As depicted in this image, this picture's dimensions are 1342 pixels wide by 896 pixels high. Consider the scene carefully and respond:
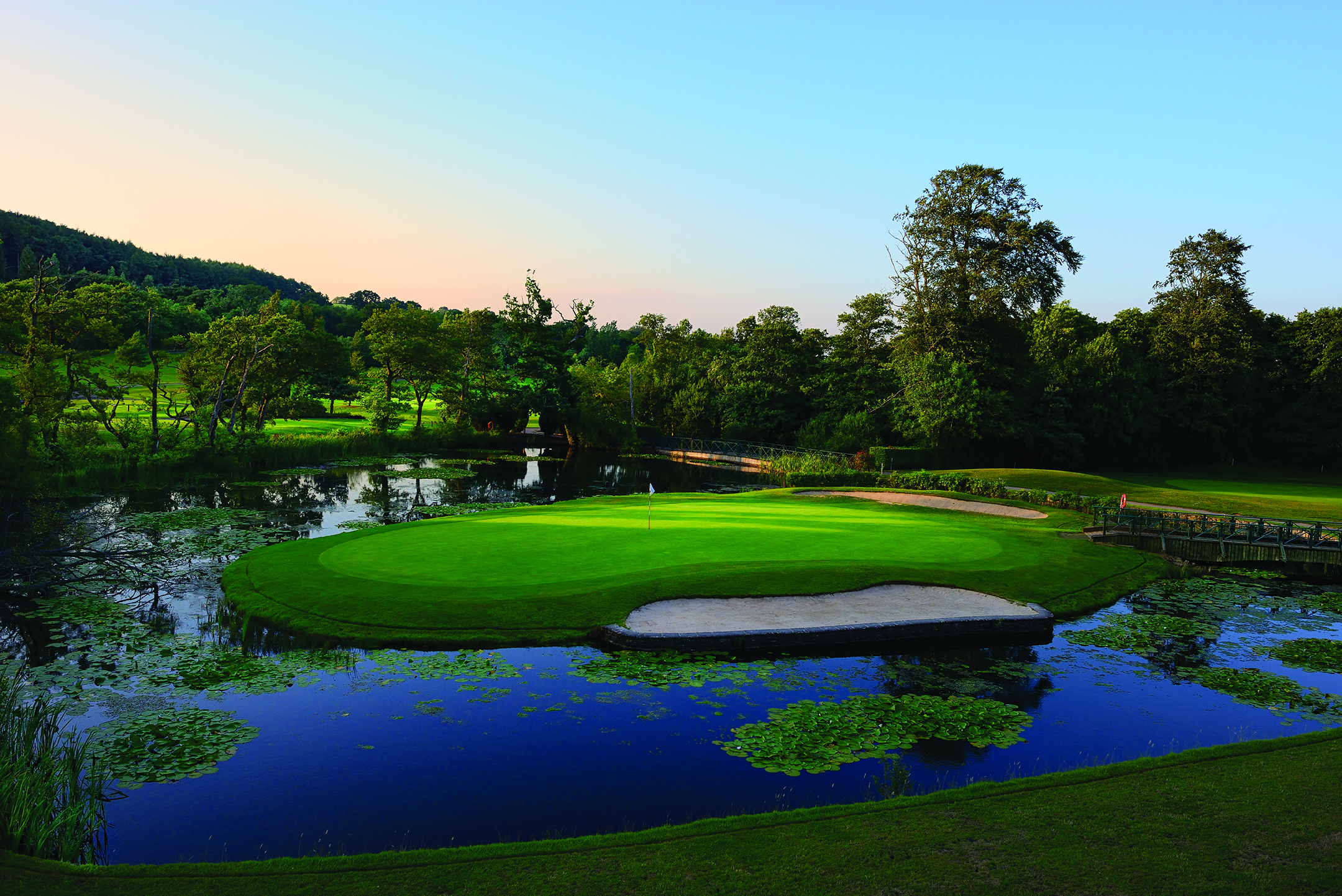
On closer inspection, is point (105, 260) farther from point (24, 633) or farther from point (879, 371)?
point (24, 633)

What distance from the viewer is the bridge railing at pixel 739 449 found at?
5609 cm

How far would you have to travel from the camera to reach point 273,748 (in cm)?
1066

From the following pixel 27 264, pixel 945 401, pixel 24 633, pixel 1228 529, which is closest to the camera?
pixel 24 633

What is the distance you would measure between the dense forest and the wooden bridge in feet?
85.8

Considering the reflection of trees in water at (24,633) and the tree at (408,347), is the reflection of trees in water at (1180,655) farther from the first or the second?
the tree at (408,347)

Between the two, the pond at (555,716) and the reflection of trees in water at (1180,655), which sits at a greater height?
the reflection of trees in water at (1180,655)

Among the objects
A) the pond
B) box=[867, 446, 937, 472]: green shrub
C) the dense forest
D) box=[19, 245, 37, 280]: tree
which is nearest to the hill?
box=[19, 245, 37, 280]: tree

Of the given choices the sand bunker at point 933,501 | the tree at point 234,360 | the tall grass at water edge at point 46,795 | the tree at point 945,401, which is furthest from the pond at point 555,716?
the tree at point 945,401

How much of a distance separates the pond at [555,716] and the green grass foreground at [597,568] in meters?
0.94

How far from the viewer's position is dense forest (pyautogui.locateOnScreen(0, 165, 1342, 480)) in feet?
159

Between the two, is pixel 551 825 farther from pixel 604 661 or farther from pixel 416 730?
pixel 604 661

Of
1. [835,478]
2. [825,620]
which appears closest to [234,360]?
[835,478]

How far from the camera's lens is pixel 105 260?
12600 centimetres

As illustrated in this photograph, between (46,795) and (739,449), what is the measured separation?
192 ft
